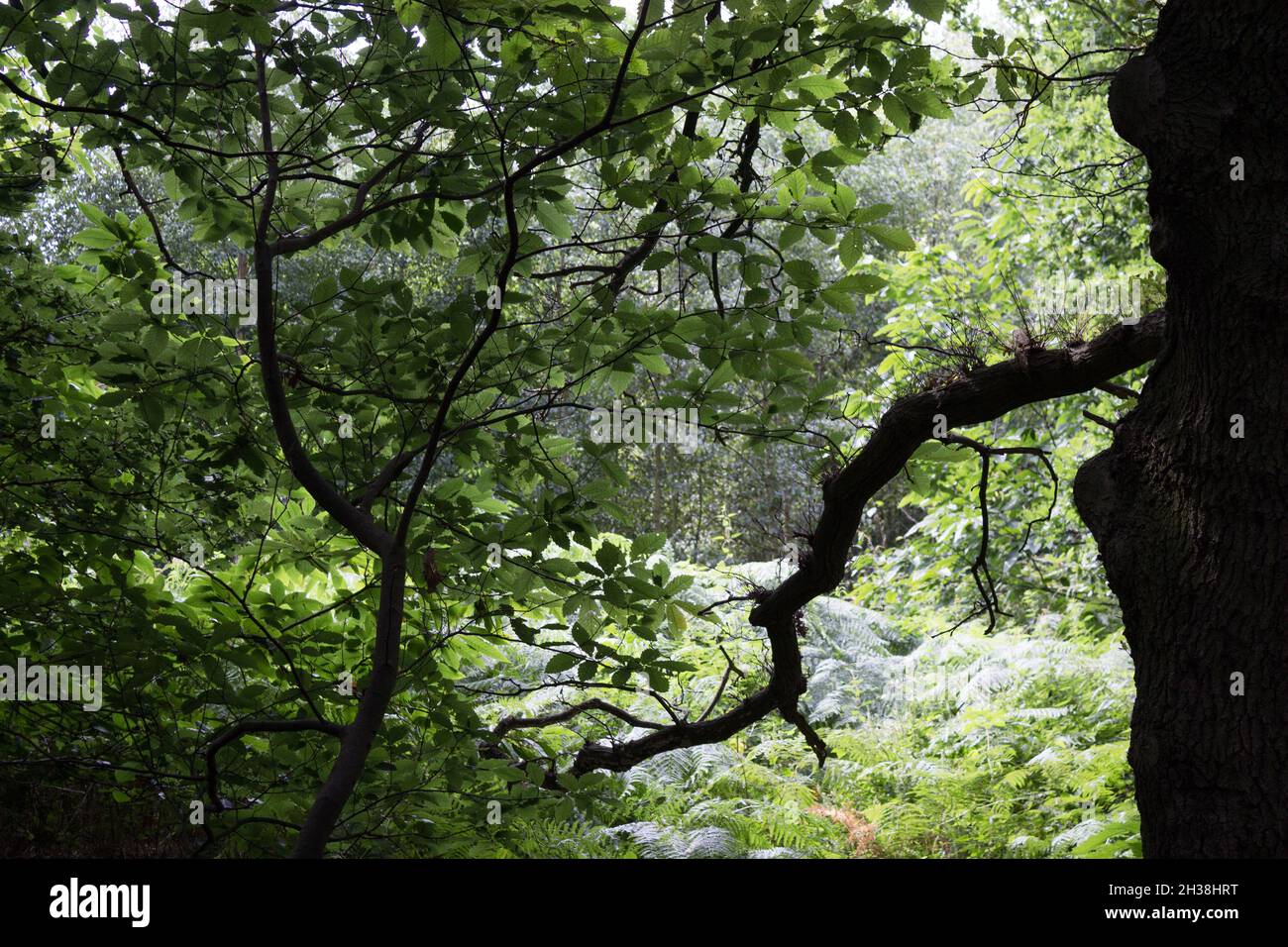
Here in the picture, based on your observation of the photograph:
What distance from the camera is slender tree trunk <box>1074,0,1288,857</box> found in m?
1.93

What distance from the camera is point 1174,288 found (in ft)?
6.97

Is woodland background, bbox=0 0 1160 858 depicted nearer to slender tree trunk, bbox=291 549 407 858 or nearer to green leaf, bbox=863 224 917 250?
green leaf, bbox=863 224 917 250

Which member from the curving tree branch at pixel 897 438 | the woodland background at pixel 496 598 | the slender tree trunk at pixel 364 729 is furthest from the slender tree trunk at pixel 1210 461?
the slender tree trunk at pixel 364 729

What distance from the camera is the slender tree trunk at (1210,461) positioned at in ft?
6.32

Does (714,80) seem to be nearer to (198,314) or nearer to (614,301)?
(614,301)

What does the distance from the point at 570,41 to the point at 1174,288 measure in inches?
53.2

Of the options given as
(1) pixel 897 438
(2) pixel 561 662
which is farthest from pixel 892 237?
(2) pixel 561 662

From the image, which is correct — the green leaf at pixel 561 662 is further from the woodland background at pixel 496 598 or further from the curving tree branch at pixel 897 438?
the curving tree branch at pixel 897 438

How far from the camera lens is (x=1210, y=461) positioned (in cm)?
203

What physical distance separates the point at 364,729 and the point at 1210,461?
173 centimetres

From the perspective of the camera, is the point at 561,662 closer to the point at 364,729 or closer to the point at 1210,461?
the point at 364,729

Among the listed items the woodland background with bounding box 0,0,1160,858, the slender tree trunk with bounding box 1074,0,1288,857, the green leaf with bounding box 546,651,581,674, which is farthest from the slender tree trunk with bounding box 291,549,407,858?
the slender tree trunk with bounding box 1074,0,1288,857

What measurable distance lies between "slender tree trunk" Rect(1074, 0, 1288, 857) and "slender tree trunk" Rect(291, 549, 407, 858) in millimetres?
1480
